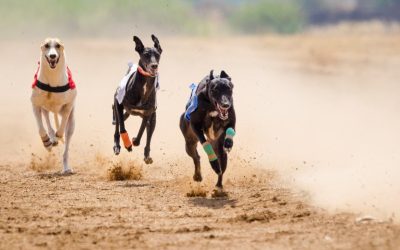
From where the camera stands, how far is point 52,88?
40.5 feet

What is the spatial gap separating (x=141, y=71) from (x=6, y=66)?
65.4 ft

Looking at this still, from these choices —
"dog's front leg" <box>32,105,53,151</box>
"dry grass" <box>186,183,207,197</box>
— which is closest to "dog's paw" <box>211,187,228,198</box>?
"dry grass" <box>186,183,207,197</box>

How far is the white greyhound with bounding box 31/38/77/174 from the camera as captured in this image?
1216 centimetres

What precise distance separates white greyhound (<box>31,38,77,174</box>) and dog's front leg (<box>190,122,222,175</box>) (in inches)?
91.3

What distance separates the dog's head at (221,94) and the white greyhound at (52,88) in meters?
2.52

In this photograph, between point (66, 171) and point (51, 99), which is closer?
point (51, 99)

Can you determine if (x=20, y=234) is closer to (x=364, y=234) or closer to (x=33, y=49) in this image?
(x=364, y=234)

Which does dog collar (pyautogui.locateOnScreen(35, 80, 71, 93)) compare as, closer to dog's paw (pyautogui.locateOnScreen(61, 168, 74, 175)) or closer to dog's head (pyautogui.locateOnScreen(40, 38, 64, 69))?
dog's head (pyautogui.locateOnScreen(40, 38, 64, 69))

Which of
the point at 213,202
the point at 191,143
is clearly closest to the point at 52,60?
the point at 191,143

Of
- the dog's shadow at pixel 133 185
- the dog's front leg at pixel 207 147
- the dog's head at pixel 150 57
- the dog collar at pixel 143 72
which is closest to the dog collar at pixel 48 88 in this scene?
the dog collar at pixel 143 72

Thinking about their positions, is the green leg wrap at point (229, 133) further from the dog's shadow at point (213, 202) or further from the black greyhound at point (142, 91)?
the black greyhound at point (142, 91)

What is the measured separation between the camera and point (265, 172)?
498 inches

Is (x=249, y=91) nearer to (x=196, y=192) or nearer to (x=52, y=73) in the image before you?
(x=52, y=73)

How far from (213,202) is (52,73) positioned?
3195mm
